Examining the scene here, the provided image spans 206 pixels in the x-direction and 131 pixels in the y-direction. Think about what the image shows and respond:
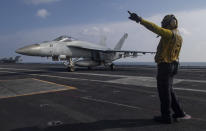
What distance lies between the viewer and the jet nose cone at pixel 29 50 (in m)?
14.8

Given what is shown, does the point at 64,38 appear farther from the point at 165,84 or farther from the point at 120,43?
the point at 165,84

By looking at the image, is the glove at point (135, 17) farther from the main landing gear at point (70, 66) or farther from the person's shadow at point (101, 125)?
the main landing gear at point (70, 66)

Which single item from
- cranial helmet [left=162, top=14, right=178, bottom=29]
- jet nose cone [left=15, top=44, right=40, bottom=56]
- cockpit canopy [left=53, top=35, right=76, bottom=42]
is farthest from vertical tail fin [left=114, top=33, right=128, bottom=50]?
cranial helmet [left=162, top=14, right=178, bottom=29]

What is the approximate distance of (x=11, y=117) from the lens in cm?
457

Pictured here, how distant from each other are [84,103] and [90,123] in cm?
188

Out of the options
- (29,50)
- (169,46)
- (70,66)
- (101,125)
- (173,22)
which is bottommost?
(101,125)

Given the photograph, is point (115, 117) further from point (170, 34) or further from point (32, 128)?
point (170, 34)

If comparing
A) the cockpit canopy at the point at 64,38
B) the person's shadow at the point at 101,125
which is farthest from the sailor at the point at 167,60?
the cockpit canopy at the point at 64,38

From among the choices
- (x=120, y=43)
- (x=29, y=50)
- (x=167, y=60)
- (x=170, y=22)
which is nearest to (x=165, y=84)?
(x=167, y=60)

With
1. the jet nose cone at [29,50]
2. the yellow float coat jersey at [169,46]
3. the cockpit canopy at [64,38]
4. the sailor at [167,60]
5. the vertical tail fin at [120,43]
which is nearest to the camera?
the yellow float coat jersey at [169,46]

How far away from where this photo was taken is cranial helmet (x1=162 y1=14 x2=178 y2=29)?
3.93 metres

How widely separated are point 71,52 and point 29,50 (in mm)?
5124

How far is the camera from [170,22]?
3.93m

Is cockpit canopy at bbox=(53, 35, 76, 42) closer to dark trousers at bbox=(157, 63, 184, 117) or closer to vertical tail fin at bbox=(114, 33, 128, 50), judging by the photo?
vertical tail fin at bbox=(114, 33, 128, 50)
